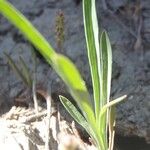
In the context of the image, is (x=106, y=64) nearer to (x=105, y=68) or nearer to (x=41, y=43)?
(x=105, y=68)

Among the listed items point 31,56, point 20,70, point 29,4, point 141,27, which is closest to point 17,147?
point 20,70

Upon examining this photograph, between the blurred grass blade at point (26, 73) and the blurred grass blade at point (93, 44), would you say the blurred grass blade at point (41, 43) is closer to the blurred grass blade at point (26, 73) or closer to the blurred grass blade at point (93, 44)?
the blurred grass blade at point (93, 44)

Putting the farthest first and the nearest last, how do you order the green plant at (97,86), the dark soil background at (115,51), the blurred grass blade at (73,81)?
the dark soil background at (115,51) < the green plant at (97,86) < the blurred grass blade at (73,81)

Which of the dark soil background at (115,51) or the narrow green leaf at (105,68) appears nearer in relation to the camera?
the narrow green leaf at (105,68)

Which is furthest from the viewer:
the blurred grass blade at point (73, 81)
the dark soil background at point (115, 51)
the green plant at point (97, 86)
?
the dark soil background at point (115, 51)

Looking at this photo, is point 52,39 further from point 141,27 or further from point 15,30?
point 141,27

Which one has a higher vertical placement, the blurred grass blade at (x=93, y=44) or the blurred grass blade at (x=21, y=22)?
the blurred grass blade at (x=21, y=22)

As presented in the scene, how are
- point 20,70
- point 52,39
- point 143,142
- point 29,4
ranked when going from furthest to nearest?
point 29,4, point 52,39, point 20,70, point 143,142

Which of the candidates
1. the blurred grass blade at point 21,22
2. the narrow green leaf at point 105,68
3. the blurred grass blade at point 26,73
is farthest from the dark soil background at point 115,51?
the blurred grass blade at point 21,22
